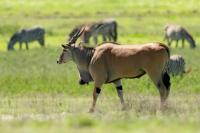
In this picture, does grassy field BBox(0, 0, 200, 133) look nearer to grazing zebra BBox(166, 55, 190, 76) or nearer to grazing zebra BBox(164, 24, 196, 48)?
grazing zebra BBox(166, 55, 190, 76)

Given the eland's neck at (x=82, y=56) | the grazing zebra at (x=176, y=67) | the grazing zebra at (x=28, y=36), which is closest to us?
the eland's neck at (x=82, y=56)

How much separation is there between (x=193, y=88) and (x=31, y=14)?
124ft

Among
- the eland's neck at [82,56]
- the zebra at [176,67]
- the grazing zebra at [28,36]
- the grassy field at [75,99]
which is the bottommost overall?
the grassy field at [75,99]

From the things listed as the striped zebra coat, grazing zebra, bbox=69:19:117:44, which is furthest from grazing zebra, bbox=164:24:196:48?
the striped zebra coat

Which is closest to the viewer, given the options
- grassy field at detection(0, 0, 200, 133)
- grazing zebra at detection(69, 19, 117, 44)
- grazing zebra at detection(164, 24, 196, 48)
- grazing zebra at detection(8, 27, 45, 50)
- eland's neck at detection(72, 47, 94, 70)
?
grassy field at detection(0, 0, 200, 133)

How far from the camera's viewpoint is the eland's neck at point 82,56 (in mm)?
Answer: 18156

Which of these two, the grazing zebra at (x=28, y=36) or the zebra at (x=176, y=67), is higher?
the grazing zebra at (x=28, y=36)

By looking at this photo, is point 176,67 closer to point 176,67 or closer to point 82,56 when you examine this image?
point 176,67

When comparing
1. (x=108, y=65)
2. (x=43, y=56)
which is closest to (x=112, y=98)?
(x=108, y=65)

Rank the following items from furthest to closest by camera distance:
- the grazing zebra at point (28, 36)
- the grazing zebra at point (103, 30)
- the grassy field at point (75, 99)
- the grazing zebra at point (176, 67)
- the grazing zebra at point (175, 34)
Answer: the grazing zebra at point (28, 36) → the grazing zebra at point (103, 30) → the grazing zebra at point (175, 34) → the grazing zebra at point (176, 67) → the grassy field at point (75, 99)

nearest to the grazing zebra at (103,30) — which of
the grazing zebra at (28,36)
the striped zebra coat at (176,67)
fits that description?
the grazing zebra at (28,36)

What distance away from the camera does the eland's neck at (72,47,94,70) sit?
18156 mm

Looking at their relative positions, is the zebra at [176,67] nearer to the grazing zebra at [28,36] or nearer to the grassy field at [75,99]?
the grassy field at [75,99]

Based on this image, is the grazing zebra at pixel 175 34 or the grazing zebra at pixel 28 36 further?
the grazing zebra at pixel 28 36
